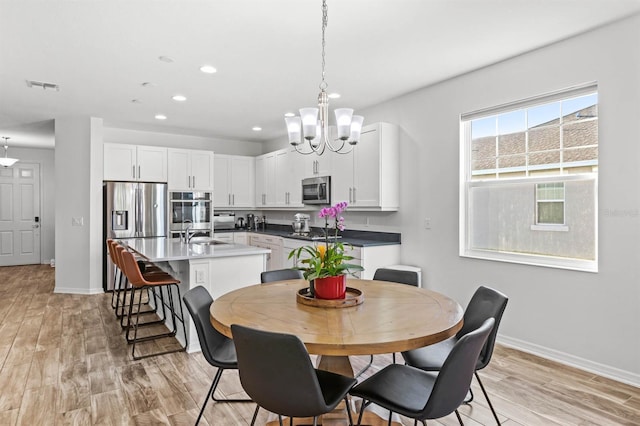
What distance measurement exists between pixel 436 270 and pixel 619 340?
1.66 m

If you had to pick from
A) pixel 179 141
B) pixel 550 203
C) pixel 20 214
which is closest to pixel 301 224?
pixel 179 141

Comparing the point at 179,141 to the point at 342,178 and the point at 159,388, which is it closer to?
the point at 342,178

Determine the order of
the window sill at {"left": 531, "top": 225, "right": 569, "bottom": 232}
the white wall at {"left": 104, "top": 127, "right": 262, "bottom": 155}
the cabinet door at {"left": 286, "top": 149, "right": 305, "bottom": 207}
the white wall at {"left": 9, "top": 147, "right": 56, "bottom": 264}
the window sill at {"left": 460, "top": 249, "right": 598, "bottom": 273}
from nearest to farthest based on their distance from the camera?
the window sill at {"left": 460, "top": 249, "right": 598, "bottom": 273} → the window sill at {"left": 531, "top": 225, "right": 569, "bottom": 232} → the cabinet door at {"left": 286, "top": 149, "right": 305, "bottom": 207} → the white wall at {"left": 104, "top": 127, "right": 262, "bottom": 155} → the white wall at {"left": 9, "top": 147, "right": 56, "bottom": 264}

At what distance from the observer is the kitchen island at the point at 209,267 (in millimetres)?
3369

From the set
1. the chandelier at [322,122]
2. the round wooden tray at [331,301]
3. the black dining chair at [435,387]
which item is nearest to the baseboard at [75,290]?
the chandelier at [322,122]

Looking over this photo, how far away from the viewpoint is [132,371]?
2975 mm

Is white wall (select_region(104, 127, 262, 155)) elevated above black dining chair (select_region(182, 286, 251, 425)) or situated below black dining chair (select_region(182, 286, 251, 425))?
above

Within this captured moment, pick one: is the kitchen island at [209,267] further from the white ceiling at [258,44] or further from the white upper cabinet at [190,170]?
the white upper cabinet at [190,170]

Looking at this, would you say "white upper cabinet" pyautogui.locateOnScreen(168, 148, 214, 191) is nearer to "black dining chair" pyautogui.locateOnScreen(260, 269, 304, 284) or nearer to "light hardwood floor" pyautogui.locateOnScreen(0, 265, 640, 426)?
"light hardwood floor" pyautogui.locateOnScreen(0, 265, 640, 426)

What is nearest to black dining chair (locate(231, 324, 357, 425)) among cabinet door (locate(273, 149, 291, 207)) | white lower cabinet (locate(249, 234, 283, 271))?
white lower cabinet (locate(249, 234, 283, 271))

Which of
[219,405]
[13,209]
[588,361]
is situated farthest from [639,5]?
[13,209]

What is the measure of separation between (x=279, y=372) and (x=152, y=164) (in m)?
5.39

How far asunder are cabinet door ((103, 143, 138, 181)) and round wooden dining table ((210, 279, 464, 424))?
4394mm

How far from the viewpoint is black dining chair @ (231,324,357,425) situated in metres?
1.42
